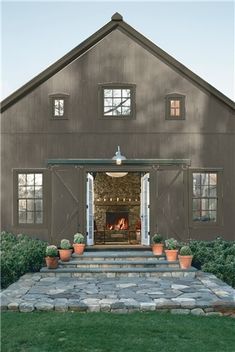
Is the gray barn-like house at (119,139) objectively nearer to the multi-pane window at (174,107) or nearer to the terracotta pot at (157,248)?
the multi-pane window at (174,107)

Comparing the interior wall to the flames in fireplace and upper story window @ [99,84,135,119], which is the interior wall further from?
upper story window @ [99,84,135,119]

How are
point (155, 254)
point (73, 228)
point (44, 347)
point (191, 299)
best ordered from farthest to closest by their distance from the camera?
point (73, 228)
point (155, 254)
point (191, 299)
point (44, 347)

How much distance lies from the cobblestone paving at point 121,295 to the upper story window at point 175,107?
17.2 feet

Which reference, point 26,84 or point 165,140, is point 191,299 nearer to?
point 165,140

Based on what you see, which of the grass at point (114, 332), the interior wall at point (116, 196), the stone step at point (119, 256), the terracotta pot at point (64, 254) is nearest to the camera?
the grass at point (114, 332)

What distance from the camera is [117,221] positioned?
1864 centimetres

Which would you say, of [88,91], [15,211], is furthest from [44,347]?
[88,91]

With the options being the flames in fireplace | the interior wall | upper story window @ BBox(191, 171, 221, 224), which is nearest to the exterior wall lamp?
upper story window @ BBox(191, 171, 221, 224)

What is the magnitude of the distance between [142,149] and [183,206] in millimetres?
2148

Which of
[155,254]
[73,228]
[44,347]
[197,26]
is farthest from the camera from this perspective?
[73,228]

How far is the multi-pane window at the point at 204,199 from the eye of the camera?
46.5 feet

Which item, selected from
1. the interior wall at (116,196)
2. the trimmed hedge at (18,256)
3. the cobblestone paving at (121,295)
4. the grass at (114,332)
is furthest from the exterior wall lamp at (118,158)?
the grass at (114,332)

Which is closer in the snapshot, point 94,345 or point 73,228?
point 94,345

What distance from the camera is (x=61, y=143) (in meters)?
14.1
